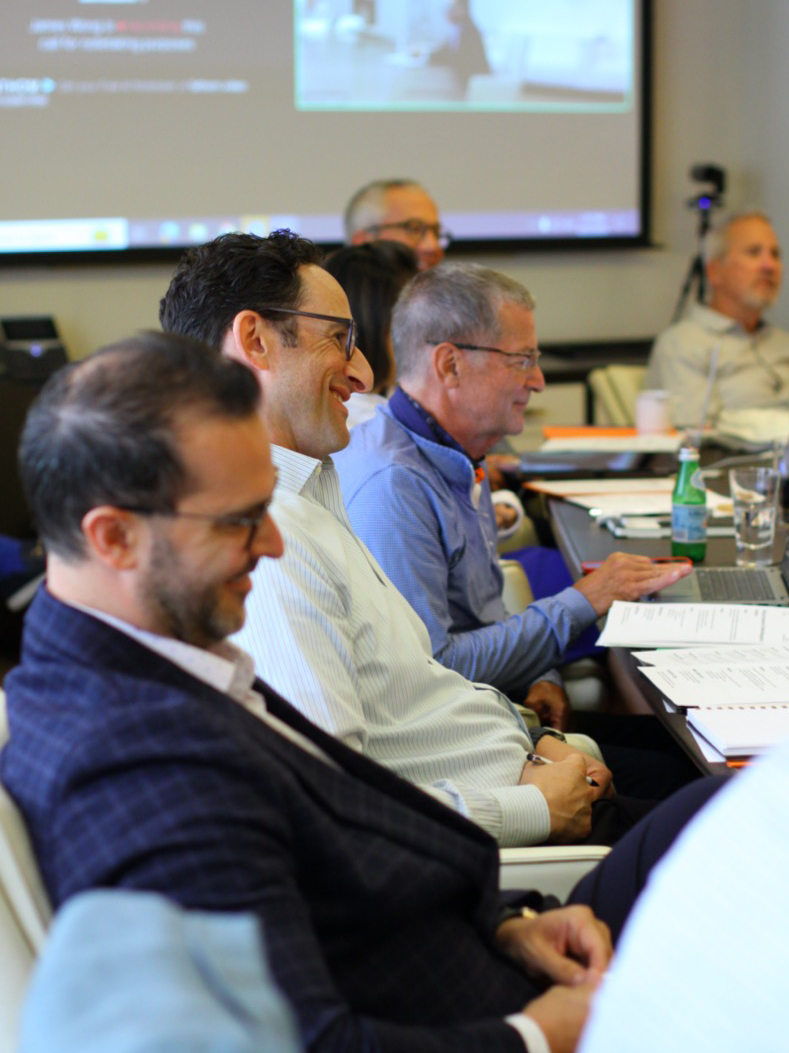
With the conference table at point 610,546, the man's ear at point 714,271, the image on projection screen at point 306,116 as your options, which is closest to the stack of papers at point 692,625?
the conference table at point 610,546

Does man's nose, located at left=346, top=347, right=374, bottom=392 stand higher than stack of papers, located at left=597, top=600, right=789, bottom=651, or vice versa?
man's nose, located at left=346, top=347, right=374, bottom=392

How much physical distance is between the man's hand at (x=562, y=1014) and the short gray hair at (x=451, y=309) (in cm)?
147

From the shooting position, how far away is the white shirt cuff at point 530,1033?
0.94 meters

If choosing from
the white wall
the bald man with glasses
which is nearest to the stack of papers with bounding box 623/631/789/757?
the bald man with glasses

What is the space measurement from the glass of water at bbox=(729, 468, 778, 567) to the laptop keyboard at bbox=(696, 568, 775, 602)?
86mm

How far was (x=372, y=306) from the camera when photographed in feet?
8.77

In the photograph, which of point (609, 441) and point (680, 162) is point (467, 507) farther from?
point (680, 162)

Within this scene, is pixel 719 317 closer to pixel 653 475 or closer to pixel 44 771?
pixel 653 475

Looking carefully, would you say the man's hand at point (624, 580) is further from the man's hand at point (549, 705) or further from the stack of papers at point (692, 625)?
the man's hand at point (549, 705)

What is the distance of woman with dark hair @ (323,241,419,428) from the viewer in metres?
2.66

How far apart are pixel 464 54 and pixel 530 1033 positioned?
479 cm

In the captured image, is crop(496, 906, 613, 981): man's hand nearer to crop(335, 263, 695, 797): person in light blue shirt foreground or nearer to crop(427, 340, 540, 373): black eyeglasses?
crop(335, 263, 695, 797): person in light blue shirt foreground

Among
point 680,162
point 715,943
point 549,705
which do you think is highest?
point 680,162

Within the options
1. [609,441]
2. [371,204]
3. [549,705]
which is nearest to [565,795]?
[549,705]
